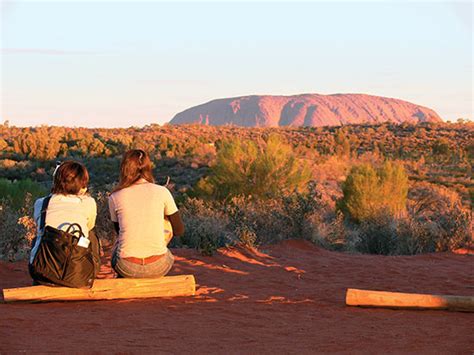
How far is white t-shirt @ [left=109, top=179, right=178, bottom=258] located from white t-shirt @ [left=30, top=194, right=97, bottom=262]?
1.11 feet

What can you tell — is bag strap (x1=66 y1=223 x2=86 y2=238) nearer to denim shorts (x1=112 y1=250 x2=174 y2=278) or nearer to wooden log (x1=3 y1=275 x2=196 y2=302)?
denim shorts (x1=112 y1=250 x2=174 y2=278)

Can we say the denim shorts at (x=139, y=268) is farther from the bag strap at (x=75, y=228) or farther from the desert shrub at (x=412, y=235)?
the desert shrub at (x=412, y=235)

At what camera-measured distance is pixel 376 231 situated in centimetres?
1464

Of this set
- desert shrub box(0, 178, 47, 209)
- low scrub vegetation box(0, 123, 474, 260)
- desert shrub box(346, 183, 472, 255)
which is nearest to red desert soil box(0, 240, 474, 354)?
low scrub vegetation box(0, 123, 474, 260)

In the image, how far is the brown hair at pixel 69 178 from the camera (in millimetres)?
7133

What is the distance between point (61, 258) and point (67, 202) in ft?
1.85

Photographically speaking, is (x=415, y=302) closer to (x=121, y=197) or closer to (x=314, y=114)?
(x=121, y=197)

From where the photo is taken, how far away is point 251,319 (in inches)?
279

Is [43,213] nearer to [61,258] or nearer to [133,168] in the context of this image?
[61,258]

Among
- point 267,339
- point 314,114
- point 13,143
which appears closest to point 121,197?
point 267,339

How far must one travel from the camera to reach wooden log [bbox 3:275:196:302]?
24.1 ft

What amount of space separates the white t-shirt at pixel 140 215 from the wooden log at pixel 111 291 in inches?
14.2

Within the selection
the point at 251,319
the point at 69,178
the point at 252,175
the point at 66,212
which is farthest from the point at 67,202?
the point at 252,175

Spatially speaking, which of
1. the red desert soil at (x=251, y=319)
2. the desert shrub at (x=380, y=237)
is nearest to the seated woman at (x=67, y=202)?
the red desert soil at (x=251, y=319)
